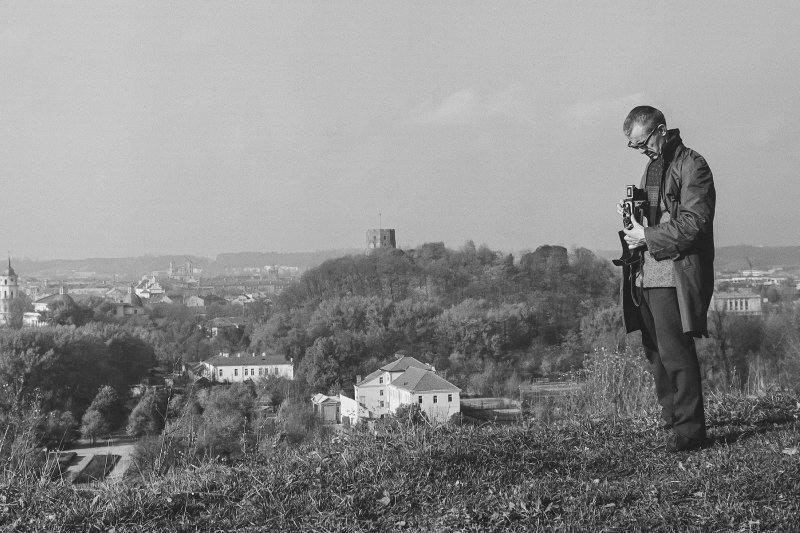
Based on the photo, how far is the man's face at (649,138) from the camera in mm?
4008

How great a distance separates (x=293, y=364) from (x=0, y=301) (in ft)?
140

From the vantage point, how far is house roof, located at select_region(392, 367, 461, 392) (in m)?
24.3

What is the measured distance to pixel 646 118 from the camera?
4016 mm

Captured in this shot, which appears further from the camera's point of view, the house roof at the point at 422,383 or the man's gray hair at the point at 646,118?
the house roof at the point at 422,383

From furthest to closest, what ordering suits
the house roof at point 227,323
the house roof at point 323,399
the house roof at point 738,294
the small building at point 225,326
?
the house roof at point 227,323, the house roof at point 738,294, the small building at point 225,326, the house roof at point 323,399

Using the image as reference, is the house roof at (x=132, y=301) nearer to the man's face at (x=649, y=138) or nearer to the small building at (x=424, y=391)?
the small building at (x=424, y=391)

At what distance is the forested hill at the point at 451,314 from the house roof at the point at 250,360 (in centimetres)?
132

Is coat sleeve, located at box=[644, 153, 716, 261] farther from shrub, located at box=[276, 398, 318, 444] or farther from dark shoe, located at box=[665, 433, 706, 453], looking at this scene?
shrub, located at box=[276, 398, 318, 444]

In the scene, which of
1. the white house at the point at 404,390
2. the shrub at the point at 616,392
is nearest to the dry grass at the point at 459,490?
the shrub at the point at 616,392

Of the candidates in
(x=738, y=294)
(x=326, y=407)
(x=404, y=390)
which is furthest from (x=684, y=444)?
(x=738, y=294)

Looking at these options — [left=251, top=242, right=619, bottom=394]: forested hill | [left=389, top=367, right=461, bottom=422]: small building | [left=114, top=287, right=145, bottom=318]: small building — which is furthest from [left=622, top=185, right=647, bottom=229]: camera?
[left=114, top=287, right=145, bottom=318]: small building

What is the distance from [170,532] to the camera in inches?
124

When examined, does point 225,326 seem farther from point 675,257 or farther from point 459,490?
point 459,490

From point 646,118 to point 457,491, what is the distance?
Result: 1.84m
